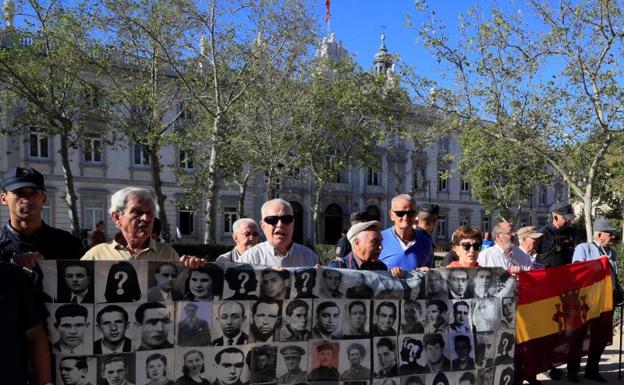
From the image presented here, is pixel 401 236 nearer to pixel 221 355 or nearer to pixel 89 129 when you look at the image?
pixel 221 355

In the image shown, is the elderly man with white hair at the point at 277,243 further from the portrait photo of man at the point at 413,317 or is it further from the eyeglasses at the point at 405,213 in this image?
the eyeglasses at the point at 405,213

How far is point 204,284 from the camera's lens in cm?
317

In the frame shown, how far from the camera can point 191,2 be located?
16625mm

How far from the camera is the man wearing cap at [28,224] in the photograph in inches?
129

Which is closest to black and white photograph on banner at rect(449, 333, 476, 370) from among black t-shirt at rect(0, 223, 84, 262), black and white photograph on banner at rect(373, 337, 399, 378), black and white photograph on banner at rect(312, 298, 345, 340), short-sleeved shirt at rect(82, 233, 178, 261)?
black and white photograph on banner at rect(373, 337, 399, 378)

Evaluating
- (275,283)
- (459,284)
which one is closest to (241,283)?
(275,283)

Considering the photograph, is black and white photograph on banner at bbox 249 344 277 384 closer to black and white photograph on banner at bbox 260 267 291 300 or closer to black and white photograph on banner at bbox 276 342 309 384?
black and white photograph on banner at bbox 276 342 309 384

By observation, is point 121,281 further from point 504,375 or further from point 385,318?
point 504,375

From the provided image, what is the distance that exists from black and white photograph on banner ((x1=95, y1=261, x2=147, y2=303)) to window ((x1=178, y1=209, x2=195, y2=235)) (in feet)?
104

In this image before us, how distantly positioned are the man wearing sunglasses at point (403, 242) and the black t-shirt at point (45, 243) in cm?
255

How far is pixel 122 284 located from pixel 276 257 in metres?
1.30

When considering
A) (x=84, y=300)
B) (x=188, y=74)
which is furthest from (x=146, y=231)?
(x=188, y=74)

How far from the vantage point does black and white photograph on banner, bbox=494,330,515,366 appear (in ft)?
13.5

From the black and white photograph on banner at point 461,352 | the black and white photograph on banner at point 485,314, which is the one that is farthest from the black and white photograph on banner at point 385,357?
the black and white photograph on banner at point 485,314
